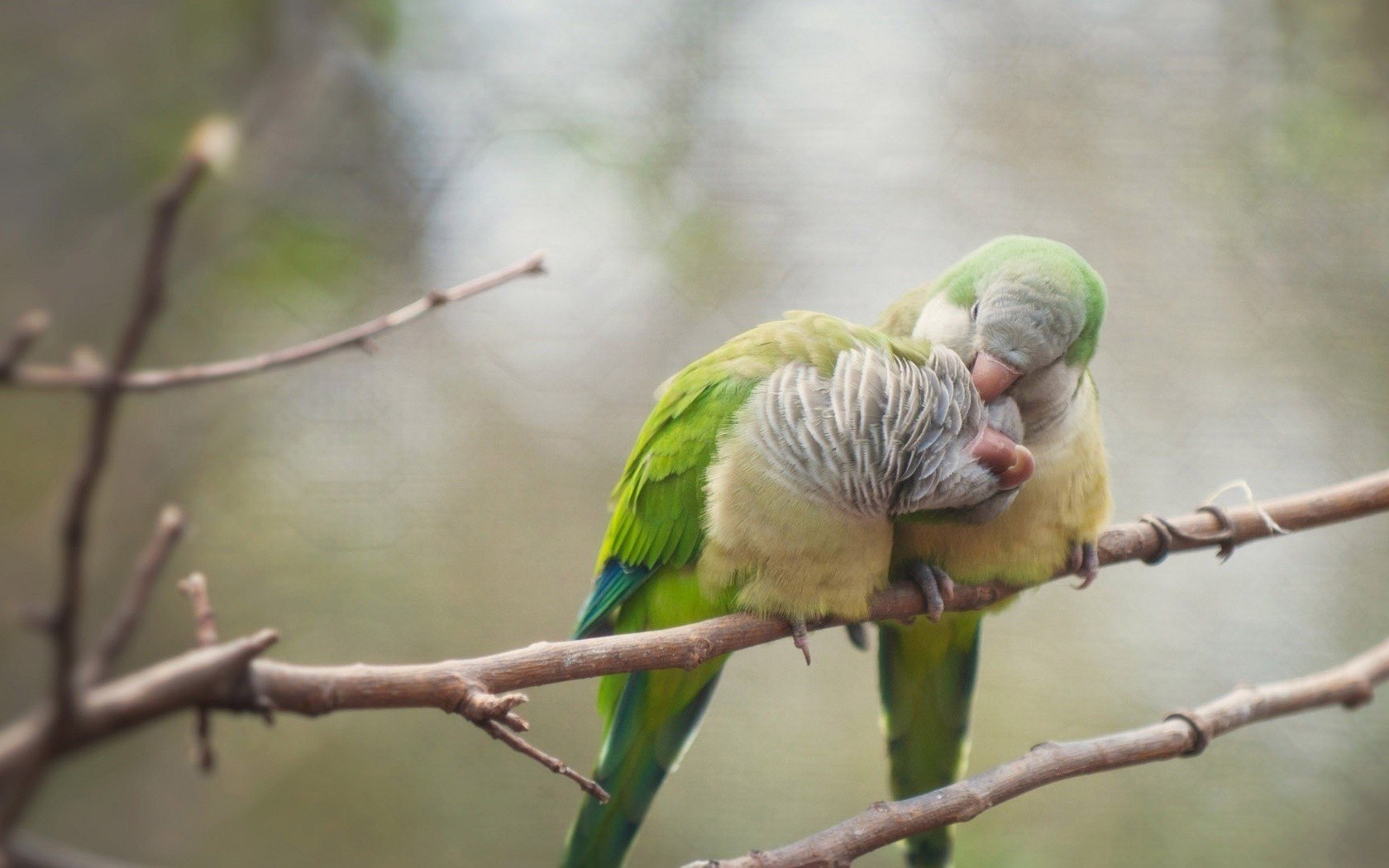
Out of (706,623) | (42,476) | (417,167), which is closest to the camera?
(706,623)

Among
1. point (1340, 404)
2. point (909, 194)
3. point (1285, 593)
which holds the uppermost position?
point (909, 194)

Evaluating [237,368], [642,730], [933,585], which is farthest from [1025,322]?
[237,368]

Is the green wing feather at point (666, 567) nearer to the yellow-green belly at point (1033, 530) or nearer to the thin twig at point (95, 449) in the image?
the yellow-green belly at point (1033, 530)

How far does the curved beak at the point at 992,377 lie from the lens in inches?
49.1

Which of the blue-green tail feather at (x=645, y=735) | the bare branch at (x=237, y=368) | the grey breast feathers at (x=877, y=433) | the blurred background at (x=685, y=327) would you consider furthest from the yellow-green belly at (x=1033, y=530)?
the blurred background at (x=685, y=327)

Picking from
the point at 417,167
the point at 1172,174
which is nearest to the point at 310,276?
the point at 417,167

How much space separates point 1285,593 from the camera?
2318 millimetres

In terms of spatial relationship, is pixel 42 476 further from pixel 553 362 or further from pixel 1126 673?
pixel 1126 673

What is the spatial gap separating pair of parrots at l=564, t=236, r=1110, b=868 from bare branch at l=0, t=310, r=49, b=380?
2.95 ft

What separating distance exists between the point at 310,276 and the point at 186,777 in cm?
118

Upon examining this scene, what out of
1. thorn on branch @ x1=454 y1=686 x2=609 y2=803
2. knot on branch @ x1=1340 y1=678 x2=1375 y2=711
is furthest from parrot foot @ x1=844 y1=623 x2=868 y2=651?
thorn on branch @ x1=454 y1=686 x2=609 y2=803

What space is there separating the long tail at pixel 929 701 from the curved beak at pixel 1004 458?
336mm

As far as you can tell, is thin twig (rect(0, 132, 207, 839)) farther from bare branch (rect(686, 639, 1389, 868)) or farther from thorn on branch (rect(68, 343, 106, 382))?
bare branch (rect(686, 639, 1389, 868))

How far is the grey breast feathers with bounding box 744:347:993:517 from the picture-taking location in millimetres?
1186
